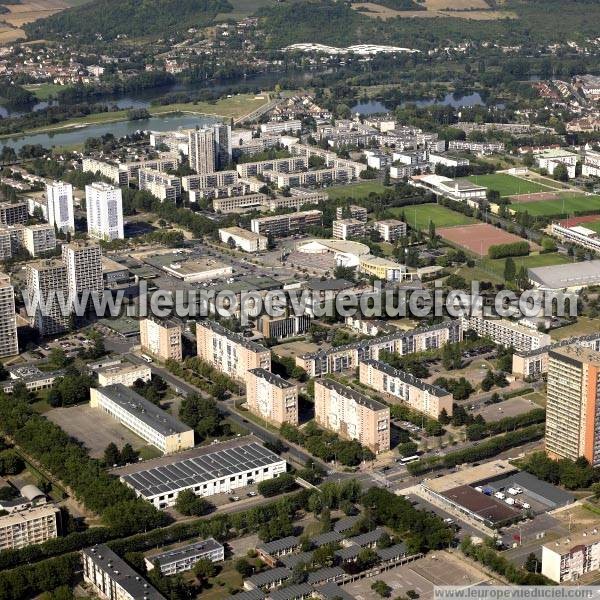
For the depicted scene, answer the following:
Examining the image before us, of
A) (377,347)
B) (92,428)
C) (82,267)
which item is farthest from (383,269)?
(92,428)

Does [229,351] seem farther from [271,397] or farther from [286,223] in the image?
[286,223]

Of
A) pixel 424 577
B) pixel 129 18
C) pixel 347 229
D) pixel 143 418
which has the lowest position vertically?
pixel 424 577

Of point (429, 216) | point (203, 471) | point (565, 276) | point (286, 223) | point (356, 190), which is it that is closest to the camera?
point (203, 471)

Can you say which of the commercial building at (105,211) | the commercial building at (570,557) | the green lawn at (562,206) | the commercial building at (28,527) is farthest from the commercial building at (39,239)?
the commercial building at (570,557)

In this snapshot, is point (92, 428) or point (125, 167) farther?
point (125, 167)

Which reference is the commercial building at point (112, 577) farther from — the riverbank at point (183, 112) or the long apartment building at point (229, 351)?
the riverbank at point (183, 112)

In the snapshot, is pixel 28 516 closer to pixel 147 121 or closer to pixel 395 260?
pixel 395 260

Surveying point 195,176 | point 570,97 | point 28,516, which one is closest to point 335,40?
point 570,97
